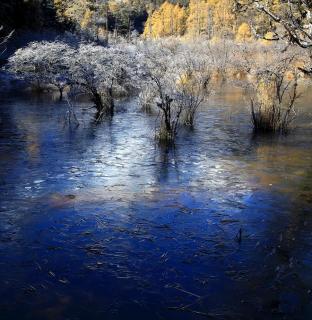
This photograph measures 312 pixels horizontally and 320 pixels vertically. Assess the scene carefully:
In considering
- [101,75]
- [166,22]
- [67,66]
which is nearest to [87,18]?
[166,22]

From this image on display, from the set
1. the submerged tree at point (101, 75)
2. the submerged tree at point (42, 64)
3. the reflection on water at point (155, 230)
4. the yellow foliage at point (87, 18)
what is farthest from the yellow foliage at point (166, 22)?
the reflection on water at point (155, 230)

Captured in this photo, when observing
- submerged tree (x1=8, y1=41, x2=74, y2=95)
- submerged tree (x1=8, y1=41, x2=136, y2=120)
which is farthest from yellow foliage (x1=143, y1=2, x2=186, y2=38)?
submerged tree (x1=8, y1=41, x2=136, y2=120)

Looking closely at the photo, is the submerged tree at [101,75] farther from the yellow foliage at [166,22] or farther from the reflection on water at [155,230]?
the yellow foliage at [166,22]

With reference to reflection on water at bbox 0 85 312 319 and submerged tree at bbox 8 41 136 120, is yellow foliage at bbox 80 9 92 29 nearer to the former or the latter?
submerged tree at bbox 8 41 136 120

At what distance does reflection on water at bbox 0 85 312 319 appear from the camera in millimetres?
5438

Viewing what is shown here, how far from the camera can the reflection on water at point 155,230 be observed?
544cm

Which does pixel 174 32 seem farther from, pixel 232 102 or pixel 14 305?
pixel 14 305

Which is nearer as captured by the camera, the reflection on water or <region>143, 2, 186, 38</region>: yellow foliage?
the reflection on water

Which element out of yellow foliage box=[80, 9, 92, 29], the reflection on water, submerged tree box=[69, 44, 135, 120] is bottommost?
the reflection on water

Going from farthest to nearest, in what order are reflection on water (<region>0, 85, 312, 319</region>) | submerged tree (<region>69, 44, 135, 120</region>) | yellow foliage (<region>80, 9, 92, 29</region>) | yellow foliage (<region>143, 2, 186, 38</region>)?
yellow foliage (<region>143, 2, 186, 38</region>), yellow foliage (<region>80, 9, 92, 29</region>), submerged tree (<region>69, 44, 135, 120</region>), reflection on water (<region>0, 85, 312, 319</region>)

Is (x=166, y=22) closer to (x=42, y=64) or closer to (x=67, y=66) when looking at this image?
(x=42, y=64)

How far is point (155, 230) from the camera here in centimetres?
737

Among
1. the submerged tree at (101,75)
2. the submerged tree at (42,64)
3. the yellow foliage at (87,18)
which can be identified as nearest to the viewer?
the submerged tree at (101,75)

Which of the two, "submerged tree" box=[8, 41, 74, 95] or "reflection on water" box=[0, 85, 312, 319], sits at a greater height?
"submerged tree" box=[8, 41, 74, 95]
